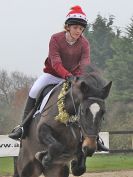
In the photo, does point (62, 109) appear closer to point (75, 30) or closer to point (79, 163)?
point (79, 163)

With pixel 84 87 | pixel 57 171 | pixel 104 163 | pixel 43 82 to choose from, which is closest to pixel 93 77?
pixel 84 87

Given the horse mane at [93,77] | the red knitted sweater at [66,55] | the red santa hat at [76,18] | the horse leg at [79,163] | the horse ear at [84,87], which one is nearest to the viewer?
the horse ear at [84,87]

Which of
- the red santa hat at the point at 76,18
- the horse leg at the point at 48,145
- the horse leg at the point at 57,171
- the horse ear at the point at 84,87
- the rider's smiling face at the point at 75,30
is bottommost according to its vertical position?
the horse leg at the point at 57,171

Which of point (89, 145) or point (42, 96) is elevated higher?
point (42, 96)

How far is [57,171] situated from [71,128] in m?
1.34

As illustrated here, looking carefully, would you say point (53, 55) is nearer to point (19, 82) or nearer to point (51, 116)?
point (51, 116)

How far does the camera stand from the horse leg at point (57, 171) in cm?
872

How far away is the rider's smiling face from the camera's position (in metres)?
8.23

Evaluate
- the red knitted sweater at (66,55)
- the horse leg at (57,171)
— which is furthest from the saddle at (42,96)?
the horse leg at (57,171)

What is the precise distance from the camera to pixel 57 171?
880 centimetres

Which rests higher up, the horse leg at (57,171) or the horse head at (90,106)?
the horse head at (90,106)

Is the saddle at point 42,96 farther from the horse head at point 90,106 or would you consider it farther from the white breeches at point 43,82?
the horse head at point 90,106

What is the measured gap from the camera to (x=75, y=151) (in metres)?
7.81

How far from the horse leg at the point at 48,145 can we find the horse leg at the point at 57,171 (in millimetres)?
694
